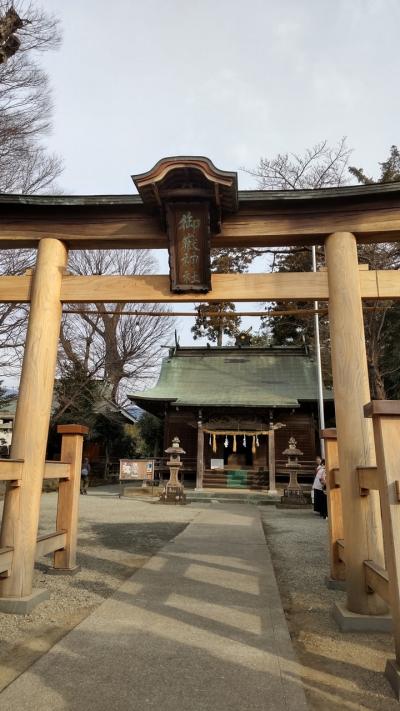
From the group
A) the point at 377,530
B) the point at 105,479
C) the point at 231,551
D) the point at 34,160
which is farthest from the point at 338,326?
the point at 105,479

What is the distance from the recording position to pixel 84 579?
472 cm

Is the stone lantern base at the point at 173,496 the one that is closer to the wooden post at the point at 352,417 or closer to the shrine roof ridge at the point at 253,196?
the wooden post at the point at 352,417

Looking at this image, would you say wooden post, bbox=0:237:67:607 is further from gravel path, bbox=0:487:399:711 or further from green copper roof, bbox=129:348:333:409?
green copper roof, bbox=129:348:333:409

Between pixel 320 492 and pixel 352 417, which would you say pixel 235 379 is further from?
pixel 352 417

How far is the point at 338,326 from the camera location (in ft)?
14.3

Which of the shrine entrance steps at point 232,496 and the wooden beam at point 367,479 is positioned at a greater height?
the wooden beam at point 367,479

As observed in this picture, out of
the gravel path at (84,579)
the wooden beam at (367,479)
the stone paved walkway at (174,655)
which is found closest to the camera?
the stone paved walkway at (174,655)

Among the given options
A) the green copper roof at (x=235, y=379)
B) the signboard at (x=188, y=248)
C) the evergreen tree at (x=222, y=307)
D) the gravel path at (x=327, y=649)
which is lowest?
the gravel path at (x=327, y=649)

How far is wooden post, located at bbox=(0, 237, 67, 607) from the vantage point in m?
4.01

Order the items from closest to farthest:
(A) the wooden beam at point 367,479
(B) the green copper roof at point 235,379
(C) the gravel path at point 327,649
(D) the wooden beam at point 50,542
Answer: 1. (C) the gravel path at point 327,649
2. (A) the wooden beam at point 367,479
3. (D) the wooden beam at point 50,542
4. (B) the green copper roof at point 235,379

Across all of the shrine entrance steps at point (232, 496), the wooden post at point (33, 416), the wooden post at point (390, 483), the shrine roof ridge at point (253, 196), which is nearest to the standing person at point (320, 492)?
the shrine entrance steps at point (232, 496)

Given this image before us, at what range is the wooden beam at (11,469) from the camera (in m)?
3.86

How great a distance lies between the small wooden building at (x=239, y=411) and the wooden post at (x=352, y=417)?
14.0 metres

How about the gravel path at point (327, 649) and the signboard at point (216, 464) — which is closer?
the gravel path at point (327, 649)
